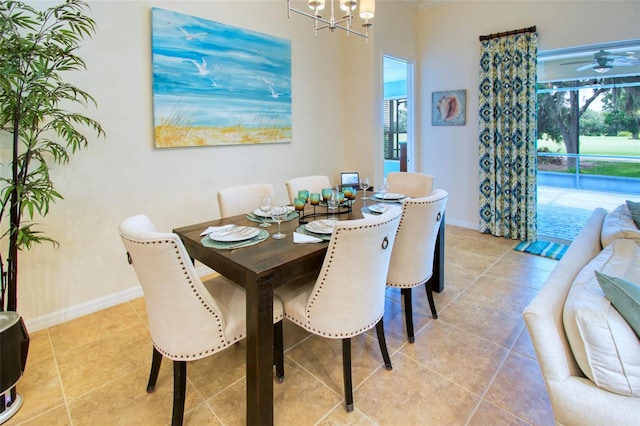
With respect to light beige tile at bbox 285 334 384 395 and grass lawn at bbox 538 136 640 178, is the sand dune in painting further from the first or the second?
grass lawn at bbox 538 136 640 178

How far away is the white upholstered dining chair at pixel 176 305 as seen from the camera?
145 centimetres

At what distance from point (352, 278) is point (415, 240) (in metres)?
0.70

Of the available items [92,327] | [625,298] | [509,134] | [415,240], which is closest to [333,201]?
[415,240]

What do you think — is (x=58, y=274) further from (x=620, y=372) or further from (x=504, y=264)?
(x=504, y=264)

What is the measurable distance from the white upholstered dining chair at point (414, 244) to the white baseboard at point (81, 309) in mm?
2194

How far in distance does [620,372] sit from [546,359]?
0.64 feet

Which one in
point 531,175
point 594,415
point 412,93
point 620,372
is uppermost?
point 412,93

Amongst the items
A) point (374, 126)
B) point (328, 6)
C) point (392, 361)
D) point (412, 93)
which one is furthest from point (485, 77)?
point (392, 361)

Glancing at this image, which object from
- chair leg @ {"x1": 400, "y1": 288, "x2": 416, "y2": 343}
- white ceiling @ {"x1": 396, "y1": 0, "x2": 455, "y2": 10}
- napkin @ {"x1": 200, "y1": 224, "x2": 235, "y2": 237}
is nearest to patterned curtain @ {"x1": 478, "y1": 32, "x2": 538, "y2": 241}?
white ceiling @ {"x1": 396, "y1": 0, "x2": 455, "y2": 10}

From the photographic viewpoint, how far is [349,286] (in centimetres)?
172

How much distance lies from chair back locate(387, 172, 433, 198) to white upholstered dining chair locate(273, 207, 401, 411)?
5.08 feet

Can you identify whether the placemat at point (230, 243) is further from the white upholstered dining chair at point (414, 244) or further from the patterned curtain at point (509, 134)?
the patterned curtain at point (509, 134)

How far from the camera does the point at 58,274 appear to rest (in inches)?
106

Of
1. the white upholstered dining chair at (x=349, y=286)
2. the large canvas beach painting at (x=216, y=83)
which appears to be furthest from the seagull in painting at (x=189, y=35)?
the white upholstered dining chair at (x=349, y=286)
